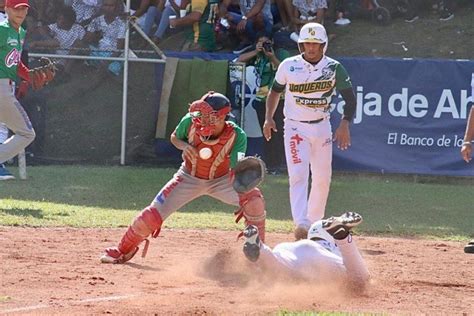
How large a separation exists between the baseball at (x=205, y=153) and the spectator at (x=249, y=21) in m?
10.5

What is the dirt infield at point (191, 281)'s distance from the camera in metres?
7.38

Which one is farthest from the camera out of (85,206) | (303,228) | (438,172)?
(438,172)

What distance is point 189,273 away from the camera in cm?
897

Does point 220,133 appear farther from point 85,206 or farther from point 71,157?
point 71,157

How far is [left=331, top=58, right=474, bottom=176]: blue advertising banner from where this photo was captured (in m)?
18.1

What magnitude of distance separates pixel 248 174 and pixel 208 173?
21.9 inches

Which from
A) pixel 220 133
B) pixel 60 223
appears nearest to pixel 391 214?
pixel 60 223

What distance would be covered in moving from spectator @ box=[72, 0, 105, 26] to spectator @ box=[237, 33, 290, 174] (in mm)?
2801

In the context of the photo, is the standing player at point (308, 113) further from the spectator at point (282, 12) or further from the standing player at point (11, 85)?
the spectator at point (282, 12)

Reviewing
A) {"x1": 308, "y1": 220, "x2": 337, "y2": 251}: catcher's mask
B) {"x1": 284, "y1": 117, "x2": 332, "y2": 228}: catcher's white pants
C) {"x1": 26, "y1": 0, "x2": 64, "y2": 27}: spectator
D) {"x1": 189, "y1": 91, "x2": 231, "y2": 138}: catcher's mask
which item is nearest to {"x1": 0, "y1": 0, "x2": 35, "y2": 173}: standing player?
{"x1": 284, "y1": 117, "x2": 332, "y2": 228}: catcher's white pants

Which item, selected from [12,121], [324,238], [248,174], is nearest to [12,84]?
[12,121]

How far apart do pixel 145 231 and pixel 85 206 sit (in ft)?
15.8

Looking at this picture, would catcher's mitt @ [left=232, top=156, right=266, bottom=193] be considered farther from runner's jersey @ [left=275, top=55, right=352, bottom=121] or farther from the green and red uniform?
the green and red uniform

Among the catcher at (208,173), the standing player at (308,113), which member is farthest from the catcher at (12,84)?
the catcher at (208,173)
